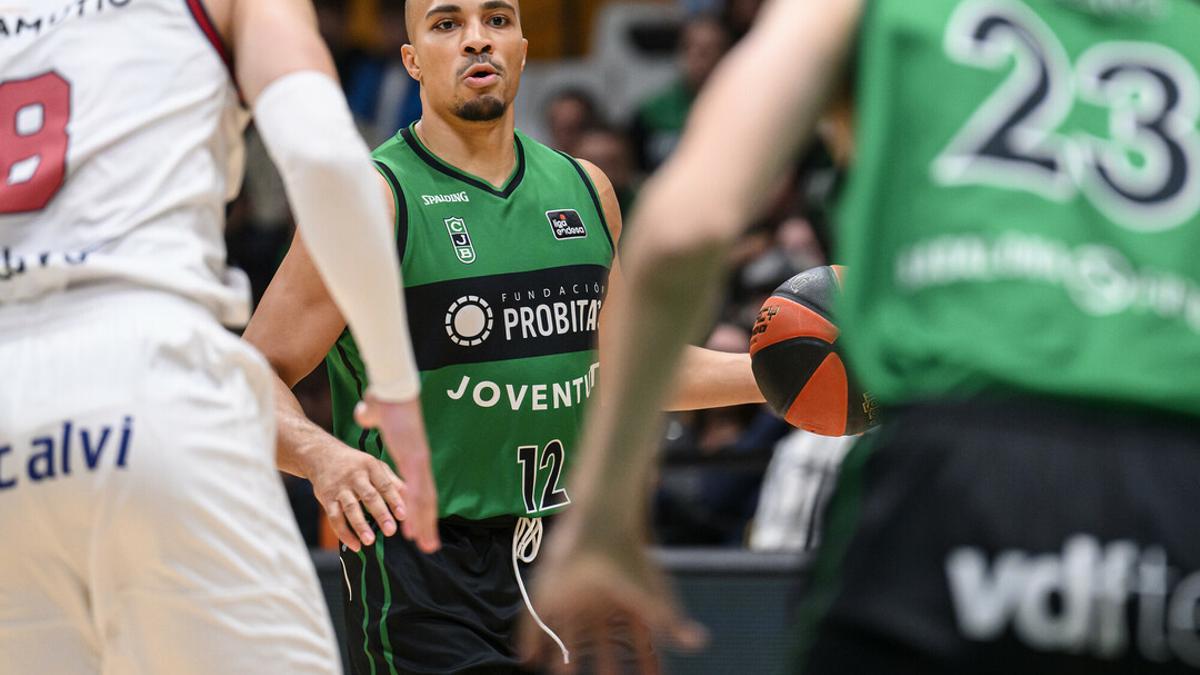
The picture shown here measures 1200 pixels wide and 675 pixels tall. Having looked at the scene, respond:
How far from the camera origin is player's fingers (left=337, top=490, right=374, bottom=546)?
3.54 m

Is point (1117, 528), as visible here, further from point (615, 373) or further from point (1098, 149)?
point (615, 373)

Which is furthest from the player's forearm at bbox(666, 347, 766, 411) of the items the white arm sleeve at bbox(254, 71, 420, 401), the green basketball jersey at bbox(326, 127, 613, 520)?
the white arm sleeve at bbox(254, 71, 420, 401)

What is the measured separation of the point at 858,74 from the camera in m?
2.09

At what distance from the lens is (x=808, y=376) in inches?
156

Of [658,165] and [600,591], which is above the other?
[600,591]

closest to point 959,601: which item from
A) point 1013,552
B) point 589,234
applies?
point 1013,552

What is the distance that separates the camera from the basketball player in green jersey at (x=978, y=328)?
6.27ft

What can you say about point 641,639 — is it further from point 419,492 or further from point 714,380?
point 714,380

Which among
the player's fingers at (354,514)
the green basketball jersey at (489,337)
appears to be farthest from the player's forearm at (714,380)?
the player's fingers at (354,514)

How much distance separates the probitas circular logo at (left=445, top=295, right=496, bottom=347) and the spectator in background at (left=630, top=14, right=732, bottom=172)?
5800 mm

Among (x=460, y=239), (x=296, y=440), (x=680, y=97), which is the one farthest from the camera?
(x=680, y=97)

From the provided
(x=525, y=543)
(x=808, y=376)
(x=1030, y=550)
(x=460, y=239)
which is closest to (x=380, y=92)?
(x=460, y=239)

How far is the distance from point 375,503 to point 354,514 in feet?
0.16

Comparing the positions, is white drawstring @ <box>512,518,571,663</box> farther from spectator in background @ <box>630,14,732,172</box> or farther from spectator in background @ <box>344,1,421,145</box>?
spectator in background @ <box>344,1,421,145</box>
